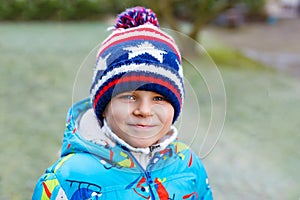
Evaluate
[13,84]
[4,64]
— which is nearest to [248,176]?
[13,84]

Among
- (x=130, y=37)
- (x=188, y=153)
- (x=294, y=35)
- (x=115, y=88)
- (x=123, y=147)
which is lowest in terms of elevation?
(x=294, y=35)

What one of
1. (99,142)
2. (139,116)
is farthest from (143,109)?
(99,142)

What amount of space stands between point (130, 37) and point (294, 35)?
10.5 metres

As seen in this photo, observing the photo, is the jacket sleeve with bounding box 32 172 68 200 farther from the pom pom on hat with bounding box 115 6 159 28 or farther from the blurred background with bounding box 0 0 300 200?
the pom pom on hat with bounding box 115 6 159 28

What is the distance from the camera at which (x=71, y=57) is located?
23.9ft

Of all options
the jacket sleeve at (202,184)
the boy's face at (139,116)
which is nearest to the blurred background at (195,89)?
the jacket sleeve at (202,184)

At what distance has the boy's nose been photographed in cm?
141

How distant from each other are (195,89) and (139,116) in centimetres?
42

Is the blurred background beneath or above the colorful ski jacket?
beneath

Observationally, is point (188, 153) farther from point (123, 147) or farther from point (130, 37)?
point (130, 37)

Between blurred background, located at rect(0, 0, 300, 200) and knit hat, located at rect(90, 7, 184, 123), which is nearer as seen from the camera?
knit hat, located at rect(90, 7, 184, 123)

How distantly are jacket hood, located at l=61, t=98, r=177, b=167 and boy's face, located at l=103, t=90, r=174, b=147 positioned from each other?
0.03m

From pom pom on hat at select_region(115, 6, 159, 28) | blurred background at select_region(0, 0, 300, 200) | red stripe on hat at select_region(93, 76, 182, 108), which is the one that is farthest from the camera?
blurred background at select_region(0, 0, 300, 200)

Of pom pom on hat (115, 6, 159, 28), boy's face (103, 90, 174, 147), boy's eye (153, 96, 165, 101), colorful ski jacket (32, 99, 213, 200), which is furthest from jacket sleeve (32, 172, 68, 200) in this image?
pom pom on hat (115, 6, 159, 28)
